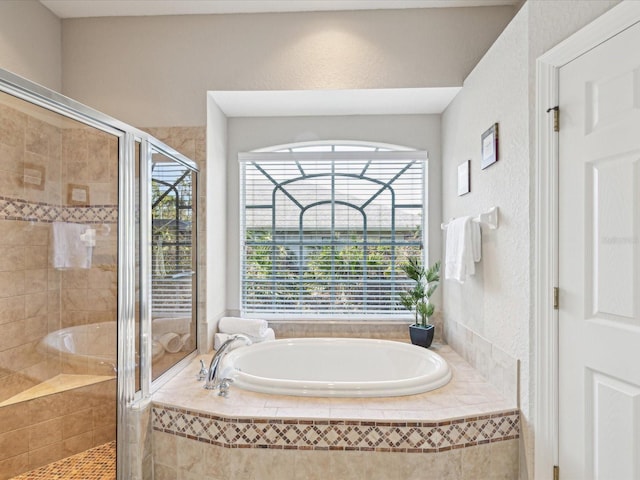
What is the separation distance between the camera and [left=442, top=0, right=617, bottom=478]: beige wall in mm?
1622

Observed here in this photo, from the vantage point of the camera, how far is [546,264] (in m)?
1.59

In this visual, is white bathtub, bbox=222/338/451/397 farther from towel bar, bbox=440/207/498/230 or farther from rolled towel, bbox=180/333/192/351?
towel bar, bbox=440/207/498/230

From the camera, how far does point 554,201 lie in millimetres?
1565

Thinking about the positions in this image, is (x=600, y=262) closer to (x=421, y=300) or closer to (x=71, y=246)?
(x=421, y=300)

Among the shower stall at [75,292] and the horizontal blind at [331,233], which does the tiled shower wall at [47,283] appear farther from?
the horizontal blind at [331,233]

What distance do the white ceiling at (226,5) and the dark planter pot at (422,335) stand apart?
2090 millimetres

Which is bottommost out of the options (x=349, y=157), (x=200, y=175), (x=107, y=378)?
(x=107, y=378)

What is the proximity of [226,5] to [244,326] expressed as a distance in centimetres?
208

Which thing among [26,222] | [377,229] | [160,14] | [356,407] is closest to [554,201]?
[356,407]

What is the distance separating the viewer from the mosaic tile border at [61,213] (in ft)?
5.73

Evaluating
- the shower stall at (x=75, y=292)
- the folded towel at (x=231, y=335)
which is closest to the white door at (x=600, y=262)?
the folded towel at (x=231, y=335)

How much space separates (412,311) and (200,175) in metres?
1.83

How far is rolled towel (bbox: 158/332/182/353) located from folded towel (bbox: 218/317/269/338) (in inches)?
15.5

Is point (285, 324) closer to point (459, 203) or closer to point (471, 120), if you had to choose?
point (459, 203)
